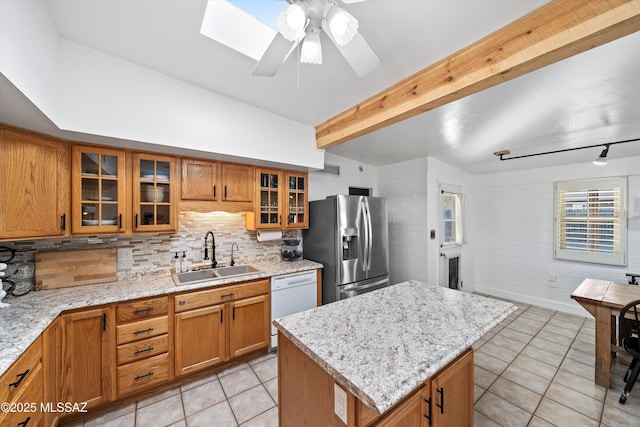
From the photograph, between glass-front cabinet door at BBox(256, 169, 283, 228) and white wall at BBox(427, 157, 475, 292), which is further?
white wall at BBox(427, 157, 475, 292)

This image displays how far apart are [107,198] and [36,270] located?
0.75 meters

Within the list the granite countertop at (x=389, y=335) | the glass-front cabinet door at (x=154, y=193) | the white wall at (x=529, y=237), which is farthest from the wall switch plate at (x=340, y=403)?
the white wall at (x=529, y=237)

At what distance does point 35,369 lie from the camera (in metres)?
1.35

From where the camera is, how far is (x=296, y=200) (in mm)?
3158

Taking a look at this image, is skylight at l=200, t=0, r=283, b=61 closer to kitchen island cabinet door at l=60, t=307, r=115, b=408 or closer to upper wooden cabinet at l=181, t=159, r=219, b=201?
upper wooden cabinet at l=181, t=159, r=219, b=201

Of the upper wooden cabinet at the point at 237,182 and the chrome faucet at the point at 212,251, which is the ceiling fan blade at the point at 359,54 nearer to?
the upper wooden cabinet at the point at 237,182

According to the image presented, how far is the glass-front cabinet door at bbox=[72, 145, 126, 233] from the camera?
6.26ft

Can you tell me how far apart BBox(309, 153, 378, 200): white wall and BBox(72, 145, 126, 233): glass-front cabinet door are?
219cm

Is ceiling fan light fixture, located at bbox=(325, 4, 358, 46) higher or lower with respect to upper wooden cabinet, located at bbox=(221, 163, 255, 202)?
higher

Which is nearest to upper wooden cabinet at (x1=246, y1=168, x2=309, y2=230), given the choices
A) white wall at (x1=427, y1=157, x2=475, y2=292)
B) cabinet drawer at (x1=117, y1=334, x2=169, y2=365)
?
cabinet drawer at (x1=117, y1=334, x2=169, y2=365)

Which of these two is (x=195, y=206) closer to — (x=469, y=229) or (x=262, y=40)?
(x=262, y=40)

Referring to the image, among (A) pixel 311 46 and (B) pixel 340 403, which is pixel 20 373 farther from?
(A) pixel 311 46

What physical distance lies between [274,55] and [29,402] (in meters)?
2.23

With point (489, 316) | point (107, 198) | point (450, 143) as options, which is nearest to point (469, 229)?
point (450, 143)
